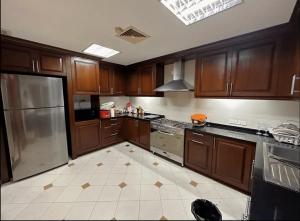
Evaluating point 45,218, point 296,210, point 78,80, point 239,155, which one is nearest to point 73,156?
point 78,80

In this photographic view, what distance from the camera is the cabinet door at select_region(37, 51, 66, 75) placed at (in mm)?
2027

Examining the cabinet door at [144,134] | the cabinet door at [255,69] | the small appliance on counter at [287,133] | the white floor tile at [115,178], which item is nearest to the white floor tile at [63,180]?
the white floor tile at [115,178]

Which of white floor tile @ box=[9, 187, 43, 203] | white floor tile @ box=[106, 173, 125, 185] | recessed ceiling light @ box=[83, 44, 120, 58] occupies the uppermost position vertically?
recessed ceiling light @ box=[83, 44, 120, 58]

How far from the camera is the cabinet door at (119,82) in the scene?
10.9 ft

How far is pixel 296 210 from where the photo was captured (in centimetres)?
65

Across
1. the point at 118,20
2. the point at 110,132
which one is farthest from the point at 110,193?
the point at 118,20

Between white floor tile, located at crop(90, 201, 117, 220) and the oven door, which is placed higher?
the oven door

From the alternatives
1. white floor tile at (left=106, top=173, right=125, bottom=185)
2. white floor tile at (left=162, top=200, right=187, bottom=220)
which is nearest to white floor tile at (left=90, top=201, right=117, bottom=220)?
white floor tile at (left=106, top=173, right=125, bottom=185)

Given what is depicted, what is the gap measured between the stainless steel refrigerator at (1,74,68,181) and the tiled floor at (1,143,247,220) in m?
0.24

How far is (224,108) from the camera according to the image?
2.21 metres

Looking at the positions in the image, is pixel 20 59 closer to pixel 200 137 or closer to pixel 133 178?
pixel 133 178

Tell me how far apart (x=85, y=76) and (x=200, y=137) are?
8.00 feet

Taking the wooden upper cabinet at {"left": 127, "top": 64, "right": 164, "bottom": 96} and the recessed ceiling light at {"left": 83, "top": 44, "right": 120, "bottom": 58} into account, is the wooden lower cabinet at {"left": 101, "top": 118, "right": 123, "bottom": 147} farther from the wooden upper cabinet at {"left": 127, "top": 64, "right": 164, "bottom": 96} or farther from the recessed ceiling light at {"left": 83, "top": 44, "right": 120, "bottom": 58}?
the recessed ceiling light at {"left": 83, "top": 44, "right": 120, "bottom": 58}

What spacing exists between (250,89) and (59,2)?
7.44 ft
